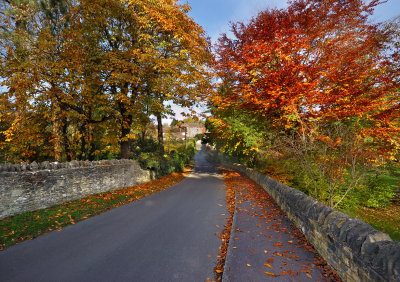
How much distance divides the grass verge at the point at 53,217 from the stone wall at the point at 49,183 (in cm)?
33

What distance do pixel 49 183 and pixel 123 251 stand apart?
5.42 m

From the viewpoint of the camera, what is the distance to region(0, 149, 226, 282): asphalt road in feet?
12.4

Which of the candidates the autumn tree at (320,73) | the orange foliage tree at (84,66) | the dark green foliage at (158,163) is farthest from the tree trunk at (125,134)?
the autumn tree at (320,73)

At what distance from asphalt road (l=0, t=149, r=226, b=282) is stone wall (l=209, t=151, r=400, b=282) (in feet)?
7.95

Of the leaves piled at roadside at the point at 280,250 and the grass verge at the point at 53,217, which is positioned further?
the grass verge at the point at 53,217

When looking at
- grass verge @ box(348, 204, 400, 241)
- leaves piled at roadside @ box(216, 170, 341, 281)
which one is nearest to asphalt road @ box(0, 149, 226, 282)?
leaves piled at roadside @ box(216, 170, 341, 281)

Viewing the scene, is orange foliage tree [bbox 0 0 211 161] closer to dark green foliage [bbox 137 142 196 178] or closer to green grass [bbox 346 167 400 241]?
dark green foliage [bbox 137 142 196 178]

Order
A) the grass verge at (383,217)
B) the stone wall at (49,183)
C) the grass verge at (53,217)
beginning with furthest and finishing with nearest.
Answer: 1. the grass verge at (383,217)
2. the stone wall at (49,183)
3. the grass verge at (53,217)

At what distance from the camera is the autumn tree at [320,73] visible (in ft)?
34.2

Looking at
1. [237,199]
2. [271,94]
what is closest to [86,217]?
[237,199]

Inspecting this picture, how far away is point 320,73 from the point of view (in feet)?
37.0

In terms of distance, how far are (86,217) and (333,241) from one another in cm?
744

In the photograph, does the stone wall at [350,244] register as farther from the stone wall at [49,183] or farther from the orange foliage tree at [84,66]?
the orange foliage tree at [84,66]

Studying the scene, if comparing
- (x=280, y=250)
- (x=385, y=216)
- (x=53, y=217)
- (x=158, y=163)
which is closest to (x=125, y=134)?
(x=158, y=163)
